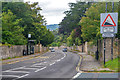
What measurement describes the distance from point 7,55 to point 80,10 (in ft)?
132

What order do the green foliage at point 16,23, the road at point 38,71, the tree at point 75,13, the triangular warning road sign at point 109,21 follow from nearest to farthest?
the road at point 38,71 → the triangular warning road sign at point 109,21 → the green foliage at point 16,23 → the tree at point 75,13

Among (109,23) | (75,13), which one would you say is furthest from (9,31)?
(75,13)

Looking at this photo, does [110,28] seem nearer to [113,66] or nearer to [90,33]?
[113,66]

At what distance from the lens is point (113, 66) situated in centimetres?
1795

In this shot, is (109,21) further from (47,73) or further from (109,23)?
(47,73)

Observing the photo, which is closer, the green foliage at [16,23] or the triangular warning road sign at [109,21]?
the triangular warning road sign at [109,21]

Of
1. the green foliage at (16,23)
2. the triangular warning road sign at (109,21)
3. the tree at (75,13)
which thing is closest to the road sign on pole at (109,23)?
the triangular warning road sign at (109,21)

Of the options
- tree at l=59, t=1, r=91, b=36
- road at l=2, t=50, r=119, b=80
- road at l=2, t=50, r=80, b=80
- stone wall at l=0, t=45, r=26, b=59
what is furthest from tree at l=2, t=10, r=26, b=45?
tree at l=59, t=1, r=91, b=36

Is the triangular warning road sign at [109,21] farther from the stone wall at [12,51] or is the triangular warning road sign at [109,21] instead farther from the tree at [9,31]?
the tree at [9,31]


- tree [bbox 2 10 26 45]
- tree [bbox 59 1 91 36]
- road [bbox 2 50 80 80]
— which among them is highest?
tree [bbox 59 1 91 36]

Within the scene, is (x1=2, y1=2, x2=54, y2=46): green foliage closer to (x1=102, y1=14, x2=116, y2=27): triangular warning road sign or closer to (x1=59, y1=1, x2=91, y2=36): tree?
(x1=59, y1=1, x2=91, y2=36): tree

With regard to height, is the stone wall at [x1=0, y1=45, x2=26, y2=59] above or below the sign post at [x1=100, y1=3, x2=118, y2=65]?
below

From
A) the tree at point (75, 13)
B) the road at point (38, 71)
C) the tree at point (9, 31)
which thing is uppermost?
the tree at point (75, 13)

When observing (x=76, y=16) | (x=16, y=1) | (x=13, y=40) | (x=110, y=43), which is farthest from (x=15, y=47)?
(x=76, y=16)
